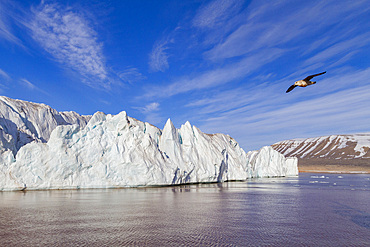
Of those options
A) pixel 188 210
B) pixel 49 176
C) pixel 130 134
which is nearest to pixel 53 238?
pixel 188 210

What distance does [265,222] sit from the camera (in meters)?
12.0

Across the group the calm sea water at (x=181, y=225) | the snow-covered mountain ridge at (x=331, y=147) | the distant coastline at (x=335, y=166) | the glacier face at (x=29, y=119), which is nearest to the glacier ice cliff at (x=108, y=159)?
the glacier face at (x=29, y=119)

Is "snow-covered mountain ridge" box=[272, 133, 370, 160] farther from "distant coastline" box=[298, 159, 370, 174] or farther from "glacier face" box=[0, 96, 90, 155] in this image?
"glacier face" box=[0, 96, 90, 155]

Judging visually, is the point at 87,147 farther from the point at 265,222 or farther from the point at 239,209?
the point at 265,222

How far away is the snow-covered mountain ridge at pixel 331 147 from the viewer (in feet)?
429

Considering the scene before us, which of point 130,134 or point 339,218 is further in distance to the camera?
point 130,134

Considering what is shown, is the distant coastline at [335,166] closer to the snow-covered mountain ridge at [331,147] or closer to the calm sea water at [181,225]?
the snow-covered mountain ridge at [331,147]

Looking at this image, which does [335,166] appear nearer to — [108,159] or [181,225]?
[108,159]

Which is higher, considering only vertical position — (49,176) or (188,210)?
(49,176)

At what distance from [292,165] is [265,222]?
6774 cm

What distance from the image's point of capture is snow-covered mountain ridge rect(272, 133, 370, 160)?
131 m

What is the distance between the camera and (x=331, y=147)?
14875 centimetres

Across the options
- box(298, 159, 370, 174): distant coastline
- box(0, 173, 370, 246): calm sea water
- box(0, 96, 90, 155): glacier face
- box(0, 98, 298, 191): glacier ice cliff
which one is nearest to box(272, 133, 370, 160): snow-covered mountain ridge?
box(298, 159, 370, 174): distant coastline

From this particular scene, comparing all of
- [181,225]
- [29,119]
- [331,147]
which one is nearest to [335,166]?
[331,147]
